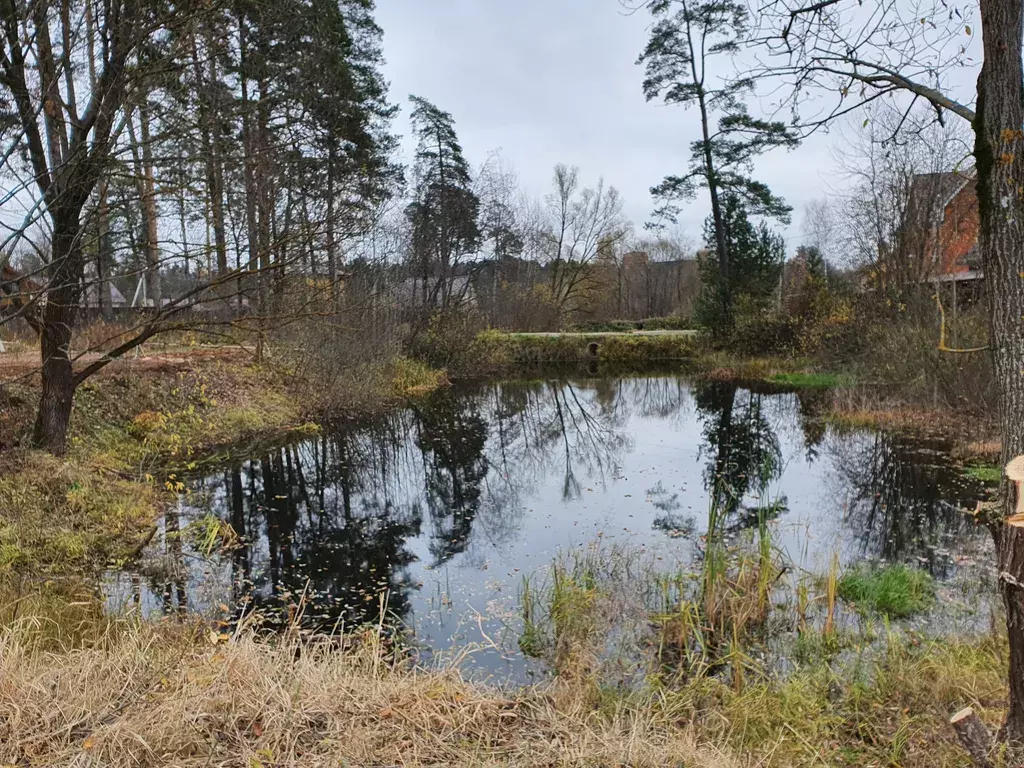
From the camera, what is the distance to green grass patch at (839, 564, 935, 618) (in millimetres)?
4801

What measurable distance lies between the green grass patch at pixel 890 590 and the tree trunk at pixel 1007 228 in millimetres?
2316

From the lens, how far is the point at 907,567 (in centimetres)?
554

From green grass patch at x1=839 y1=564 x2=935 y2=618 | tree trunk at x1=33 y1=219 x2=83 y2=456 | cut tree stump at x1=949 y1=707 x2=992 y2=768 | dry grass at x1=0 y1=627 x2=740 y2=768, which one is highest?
tree trunk at x1=33 y1=219 x2=83 y2=456

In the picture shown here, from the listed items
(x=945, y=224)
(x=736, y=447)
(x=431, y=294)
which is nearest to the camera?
(x=736, y=447)

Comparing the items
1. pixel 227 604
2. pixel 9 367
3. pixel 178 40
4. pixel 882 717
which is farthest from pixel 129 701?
pixel 9 367

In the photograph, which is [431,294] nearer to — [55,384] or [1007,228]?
[55,384]

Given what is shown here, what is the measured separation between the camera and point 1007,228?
268 centimetres

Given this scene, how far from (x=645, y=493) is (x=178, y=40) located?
6.81 m

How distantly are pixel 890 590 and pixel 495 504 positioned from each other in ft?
14.8

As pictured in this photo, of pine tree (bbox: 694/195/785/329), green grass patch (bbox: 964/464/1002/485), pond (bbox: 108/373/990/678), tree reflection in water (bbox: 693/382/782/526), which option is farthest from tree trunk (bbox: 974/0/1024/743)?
pine tree (bbox: 694/195/785/329)

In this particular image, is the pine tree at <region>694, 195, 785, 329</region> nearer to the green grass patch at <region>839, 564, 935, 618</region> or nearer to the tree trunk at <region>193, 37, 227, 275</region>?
the green grass patch at <region>839, 564, 935, 618</region>

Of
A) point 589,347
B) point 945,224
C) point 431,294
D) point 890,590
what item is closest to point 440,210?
point 431,294

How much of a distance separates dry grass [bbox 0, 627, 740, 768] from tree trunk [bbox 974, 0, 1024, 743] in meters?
1.27

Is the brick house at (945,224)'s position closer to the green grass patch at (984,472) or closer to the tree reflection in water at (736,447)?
the tree reflection in water at (736,447)
